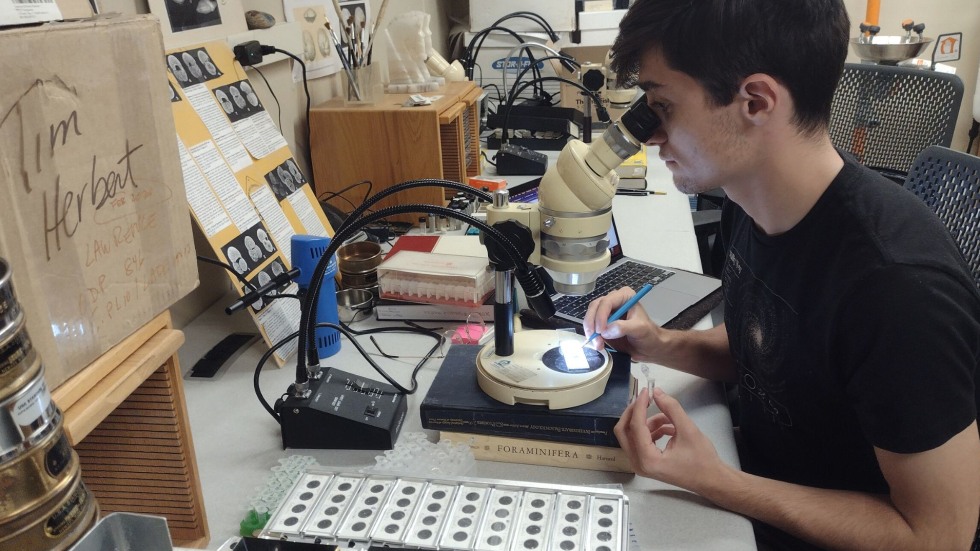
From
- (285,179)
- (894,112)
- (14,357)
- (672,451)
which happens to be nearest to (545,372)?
(672,451)

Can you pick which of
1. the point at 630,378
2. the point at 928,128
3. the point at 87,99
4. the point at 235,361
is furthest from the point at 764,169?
the point at 928,128

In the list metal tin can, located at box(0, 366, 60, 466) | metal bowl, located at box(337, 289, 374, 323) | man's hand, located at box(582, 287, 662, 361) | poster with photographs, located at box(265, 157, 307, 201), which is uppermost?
metal tin can, located at box(0, 366, 60, 466)

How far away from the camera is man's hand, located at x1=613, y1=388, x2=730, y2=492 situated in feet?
2.93

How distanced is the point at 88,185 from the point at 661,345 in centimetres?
86

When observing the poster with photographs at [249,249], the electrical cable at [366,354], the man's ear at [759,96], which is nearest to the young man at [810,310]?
the man's ear at [759,96]

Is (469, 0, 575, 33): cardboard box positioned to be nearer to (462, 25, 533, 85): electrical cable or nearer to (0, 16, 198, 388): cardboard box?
(462, 25, 533, 85): electrical cable

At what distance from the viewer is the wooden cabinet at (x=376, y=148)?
1.80 meters

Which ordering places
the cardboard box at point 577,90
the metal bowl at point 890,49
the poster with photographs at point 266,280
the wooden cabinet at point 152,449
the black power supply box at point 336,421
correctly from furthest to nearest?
the metal bowl at point 890,49 → the cardboard box at point 577,90 → the poster with photographs at point 266,280 → the black power supply box at point 336,421 → the wooden cabinet at point 152,449

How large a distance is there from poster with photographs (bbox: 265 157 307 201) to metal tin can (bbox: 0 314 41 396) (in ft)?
3.33

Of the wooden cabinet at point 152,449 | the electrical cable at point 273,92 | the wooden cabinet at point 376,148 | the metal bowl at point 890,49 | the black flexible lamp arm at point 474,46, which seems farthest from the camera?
the black flexible lamp arm at point 474,46

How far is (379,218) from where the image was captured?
96cm

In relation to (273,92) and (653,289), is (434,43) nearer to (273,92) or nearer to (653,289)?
(273,92)

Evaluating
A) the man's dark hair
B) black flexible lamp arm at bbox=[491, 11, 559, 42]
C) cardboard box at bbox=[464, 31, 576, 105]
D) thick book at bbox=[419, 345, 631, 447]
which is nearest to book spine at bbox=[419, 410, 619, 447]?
thick book at bbox=[419, 345, 631, 447]

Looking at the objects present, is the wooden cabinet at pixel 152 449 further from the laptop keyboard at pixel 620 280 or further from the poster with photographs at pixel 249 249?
the laptop keyboard at pixel 620 280
